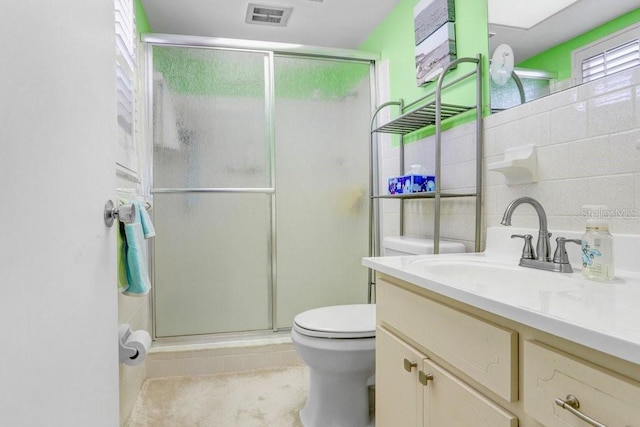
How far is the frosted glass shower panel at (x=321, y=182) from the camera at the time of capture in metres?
2.31

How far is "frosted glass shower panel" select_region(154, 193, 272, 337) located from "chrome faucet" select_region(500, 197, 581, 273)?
4.95ft

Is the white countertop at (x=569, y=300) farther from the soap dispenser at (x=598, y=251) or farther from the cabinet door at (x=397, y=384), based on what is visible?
the cabinet door at (x=397, y=384)

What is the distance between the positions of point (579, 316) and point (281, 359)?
183 cm

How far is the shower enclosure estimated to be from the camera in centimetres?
215

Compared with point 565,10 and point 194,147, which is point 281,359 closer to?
point 194,147

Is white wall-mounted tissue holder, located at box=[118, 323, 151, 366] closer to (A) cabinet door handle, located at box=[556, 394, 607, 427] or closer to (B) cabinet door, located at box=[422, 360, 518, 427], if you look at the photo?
(B) cabinet door, located at box=[422, 360, 518, 427]

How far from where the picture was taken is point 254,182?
7.43 ft

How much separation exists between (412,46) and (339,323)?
153 centimetres

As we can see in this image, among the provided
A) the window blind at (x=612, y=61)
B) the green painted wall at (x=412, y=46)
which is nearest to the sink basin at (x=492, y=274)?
the window blind at (x=612, y=61)

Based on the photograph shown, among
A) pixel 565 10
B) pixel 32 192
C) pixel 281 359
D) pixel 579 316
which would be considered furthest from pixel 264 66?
pixel 579 316

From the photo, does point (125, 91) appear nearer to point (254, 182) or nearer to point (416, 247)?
point (254, 182)

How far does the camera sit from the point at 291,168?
2326 mm

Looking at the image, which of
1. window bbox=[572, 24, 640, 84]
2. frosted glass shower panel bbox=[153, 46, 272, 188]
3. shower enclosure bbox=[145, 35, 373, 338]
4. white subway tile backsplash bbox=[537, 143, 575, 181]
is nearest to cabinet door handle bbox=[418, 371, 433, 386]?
white subway tile backsplash bbox=[537, 143, 575, 181]

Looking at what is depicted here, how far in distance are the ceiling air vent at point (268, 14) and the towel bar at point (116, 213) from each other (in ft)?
5.75
